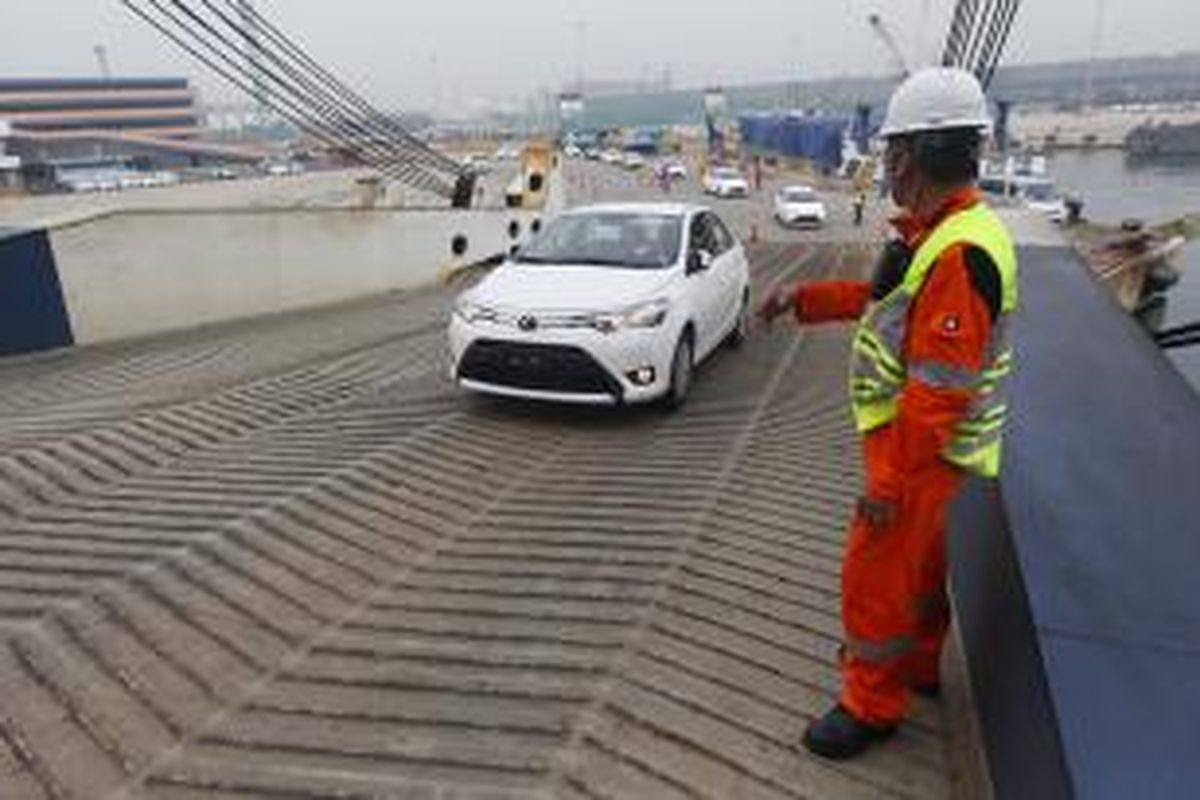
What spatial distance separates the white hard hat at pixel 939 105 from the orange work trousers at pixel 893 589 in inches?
38.9

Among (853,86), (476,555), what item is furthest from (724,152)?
(853,86)

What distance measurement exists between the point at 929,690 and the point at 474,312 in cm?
459

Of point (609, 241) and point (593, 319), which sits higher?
point (609, 241)

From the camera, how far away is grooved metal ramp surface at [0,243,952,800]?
364cm

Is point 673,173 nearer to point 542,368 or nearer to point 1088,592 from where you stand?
point 542,368

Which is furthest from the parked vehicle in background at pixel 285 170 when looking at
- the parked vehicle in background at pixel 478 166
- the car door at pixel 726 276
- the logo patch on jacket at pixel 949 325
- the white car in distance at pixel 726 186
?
the logo patch on jacket at pixel 949 325

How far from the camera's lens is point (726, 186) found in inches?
1977

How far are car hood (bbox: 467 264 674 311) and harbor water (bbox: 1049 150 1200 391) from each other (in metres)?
18.3

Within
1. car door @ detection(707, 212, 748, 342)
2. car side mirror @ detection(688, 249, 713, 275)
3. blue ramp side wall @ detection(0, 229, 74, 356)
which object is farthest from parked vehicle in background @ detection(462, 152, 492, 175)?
car side mirror @ detection(688, 249, 713, 275)

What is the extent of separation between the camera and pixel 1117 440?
13.7 feet

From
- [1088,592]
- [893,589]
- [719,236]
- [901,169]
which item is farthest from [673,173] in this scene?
[1088,592]

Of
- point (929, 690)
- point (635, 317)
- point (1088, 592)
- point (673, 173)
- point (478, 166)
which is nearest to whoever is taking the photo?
point (1088, 592)

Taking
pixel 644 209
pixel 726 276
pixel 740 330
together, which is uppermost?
pixel 644 209

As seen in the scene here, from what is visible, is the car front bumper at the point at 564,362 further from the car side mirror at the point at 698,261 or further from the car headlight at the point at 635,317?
the car side mirror at the point at 698,261
